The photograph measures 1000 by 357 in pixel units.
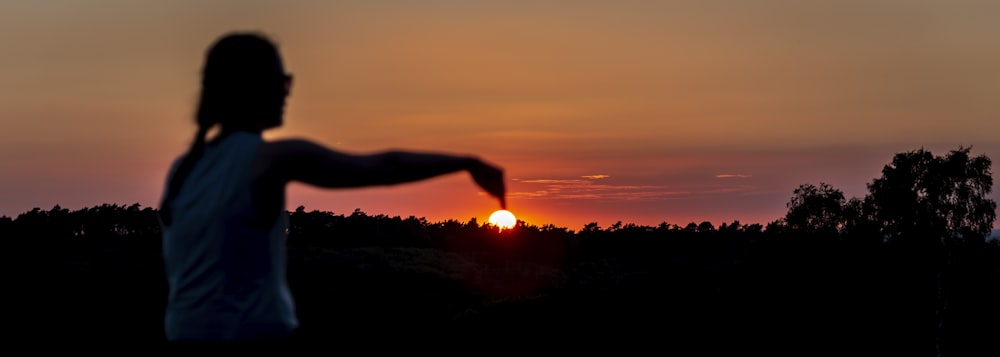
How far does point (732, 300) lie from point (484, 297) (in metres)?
12.0

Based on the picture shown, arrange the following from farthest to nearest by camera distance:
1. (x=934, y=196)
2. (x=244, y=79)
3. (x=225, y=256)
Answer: (x=934, y=196) < (x=244, y=79) < (x=225, y=256)

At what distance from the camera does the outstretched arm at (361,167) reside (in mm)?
3666

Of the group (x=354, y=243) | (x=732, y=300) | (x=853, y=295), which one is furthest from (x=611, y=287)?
(x=354, y=243)

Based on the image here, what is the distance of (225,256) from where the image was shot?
3.87 meters

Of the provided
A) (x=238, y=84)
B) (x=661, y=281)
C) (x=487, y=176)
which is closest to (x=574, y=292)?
(x=661, y=281)

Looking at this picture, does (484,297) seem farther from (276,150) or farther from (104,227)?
(276,150)

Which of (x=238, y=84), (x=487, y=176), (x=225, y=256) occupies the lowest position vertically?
(x=225, y=256)

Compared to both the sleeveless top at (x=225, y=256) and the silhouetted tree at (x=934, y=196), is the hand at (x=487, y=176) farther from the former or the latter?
the silhouetted tree at (x=934, y=196)

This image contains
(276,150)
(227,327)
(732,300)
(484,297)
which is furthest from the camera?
(484,297)

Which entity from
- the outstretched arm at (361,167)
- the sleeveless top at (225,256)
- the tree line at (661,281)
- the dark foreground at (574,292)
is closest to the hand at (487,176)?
the outstretched arm at (361,167)

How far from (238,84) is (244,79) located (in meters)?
0.03

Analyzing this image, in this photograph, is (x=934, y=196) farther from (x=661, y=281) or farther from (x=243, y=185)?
(x=243, y=185)

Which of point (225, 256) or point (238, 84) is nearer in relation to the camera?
point (225, 256)

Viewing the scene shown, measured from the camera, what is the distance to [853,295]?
59.1 meters
